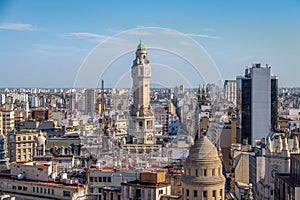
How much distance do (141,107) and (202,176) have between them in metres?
6.36

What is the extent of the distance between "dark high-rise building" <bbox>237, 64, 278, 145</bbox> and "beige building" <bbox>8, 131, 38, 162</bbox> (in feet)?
18.3

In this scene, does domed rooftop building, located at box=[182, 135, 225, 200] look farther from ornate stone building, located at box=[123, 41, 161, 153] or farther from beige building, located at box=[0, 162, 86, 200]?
ornate stone building, located at box=[123, 41, 161, 153]

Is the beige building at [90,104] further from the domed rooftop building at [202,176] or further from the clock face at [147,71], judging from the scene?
the domed rooftop building at [202,176]

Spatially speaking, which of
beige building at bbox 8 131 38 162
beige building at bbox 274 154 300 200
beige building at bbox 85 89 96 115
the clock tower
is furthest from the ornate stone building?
beige building at bbox 274 154 300 200

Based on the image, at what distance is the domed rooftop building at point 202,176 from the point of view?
6617 millimetres

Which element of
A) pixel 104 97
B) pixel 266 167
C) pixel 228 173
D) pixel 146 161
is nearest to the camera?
pixel 266 167

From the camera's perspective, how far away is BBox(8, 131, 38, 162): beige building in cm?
1319

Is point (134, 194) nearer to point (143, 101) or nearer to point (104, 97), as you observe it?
point (143, 101)

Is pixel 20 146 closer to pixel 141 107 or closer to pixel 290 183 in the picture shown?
pixel 141 107

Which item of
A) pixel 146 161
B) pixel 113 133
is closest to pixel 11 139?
pixel 113 133

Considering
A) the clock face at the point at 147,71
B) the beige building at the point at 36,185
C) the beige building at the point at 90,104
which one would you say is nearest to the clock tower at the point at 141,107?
the clock face at the point at 147,71

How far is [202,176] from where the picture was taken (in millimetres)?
6680

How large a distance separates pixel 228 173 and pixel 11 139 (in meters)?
5.53

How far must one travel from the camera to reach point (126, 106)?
13.5m
